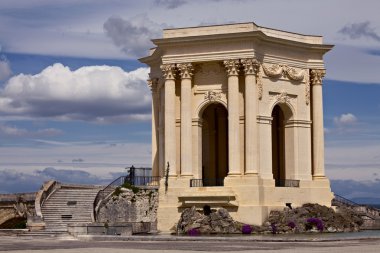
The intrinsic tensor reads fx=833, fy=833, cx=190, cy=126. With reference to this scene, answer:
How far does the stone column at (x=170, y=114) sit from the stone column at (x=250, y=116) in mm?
5124

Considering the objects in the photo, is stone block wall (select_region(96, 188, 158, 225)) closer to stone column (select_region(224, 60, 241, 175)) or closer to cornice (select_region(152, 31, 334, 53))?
stone column (select_region(224, 60, 241, 175))

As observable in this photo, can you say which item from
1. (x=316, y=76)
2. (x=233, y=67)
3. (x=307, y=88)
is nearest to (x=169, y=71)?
(x=233, y=67)

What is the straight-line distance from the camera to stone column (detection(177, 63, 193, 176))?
55188 mm

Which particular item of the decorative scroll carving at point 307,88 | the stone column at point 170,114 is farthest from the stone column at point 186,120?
the decorative scroll carving at point 307,88

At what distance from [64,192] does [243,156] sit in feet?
40.4

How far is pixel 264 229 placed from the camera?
51.0 m

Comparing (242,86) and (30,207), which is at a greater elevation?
(242,86)

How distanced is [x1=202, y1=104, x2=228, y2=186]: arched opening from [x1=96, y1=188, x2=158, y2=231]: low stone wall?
326 inches

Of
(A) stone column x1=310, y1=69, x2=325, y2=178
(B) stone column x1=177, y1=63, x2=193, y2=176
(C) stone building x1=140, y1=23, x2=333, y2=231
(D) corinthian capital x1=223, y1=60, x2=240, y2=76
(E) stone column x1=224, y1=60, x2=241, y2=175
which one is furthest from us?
(A) stone column x1=310, y1=69, x2=325, y2=178

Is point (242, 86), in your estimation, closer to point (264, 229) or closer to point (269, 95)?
point (269, 95)

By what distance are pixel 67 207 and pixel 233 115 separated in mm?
12273

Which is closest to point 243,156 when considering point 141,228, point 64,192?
point 141,228

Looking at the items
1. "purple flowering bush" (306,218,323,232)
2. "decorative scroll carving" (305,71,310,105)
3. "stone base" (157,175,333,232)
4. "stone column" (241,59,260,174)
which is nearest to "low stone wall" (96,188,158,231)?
"stone base" (157,175,333,232)

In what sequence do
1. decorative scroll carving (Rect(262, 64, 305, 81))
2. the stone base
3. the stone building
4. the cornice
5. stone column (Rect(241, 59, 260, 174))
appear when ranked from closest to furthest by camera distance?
the stone base, stone column (Rect(241, 59, 260, 174)), the stone building, the cornice, decorative scroll carving (Rect(262, 64, 305, 81))
